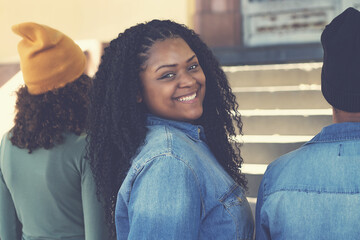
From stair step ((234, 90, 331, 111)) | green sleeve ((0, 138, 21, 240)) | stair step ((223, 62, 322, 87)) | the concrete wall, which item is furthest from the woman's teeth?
the concrete wall

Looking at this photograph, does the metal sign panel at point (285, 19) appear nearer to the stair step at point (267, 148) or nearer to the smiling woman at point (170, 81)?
the stair step at point (267, 148)

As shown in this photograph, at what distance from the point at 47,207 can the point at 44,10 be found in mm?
5717

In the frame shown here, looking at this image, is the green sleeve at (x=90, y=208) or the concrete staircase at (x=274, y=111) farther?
the concrete staircase at (x=274, y=111)

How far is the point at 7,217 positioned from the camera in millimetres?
1750

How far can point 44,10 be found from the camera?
261 inches

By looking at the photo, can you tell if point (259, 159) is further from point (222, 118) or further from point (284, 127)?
point (222, 118)

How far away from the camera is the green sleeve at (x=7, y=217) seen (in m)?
1.73

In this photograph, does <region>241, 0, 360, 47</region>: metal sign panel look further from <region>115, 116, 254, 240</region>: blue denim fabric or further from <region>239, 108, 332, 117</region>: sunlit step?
<region>115, 116, 254, 240</region>: blue denim fabric

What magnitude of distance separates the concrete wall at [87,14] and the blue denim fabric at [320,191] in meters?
5.29

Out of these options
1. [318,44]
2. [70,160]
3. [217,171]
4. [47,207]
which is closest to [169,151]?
[217,171]

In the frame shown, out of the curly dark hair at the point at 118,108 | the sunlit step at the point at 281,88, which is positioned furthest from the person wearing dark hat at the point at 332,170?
the sunlit step at the point at 281,88

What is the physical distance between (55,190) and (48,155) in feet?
0.47

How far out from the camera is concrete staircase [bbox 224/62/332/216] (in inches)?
146

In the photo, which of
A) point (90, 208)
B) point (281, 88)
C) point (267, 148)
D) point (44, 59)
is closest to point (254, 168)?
point (267, 148)
